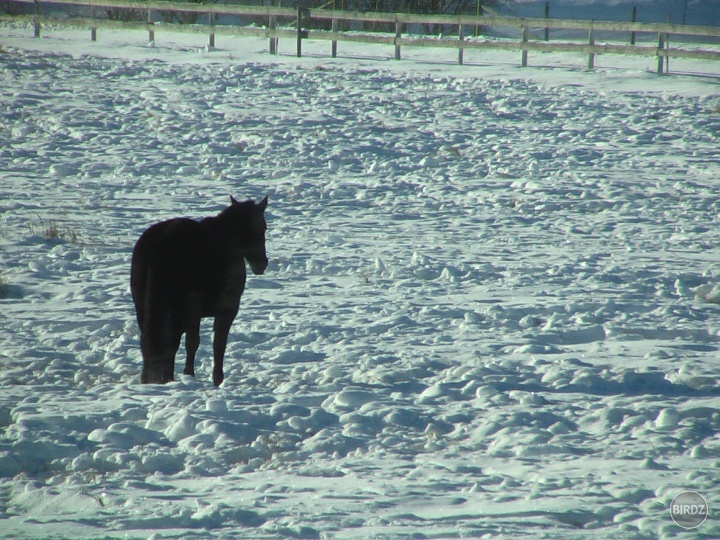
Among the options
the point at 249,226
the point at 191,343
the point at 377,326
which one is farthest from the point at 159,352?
the point at 377,326

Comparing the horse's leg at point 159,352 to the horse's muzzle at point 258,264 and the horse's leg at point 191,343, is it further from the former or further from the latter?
the horse's muzzle at point 258,264

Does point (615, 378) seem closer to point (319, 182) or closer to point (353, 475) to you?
point (353, 475)

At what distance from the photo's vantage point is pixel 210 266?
5.00m

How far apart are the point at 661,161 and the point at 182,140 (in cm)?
815

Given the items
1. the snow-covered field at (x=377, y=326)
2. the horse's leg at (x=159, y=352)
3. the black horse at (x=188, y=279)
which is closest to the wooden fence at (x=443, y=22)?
the snow-covered field at (x=377, y=326)

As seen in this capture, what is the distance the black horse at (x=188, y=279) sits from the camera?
15.9 ft

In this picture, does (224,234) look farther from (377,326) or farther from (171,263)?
(377,326)

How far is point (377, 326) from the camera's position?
641 cm

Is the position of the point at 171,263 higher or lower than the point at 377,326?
higher

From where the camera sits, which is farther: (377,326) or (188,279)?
(377,326)

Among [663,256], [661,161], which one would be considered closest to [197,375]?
[663,256]

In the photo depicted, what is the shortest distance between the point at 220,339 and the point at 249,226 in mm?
771

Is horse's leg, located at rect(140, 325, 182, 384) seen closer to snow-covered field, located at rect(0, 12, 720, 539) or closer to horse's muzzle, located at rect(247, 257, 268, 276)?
snow-covered field, located at rect(0, 12, 720, 539)

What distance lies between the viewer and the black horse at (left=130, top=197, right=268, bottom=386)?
4.85 meters
